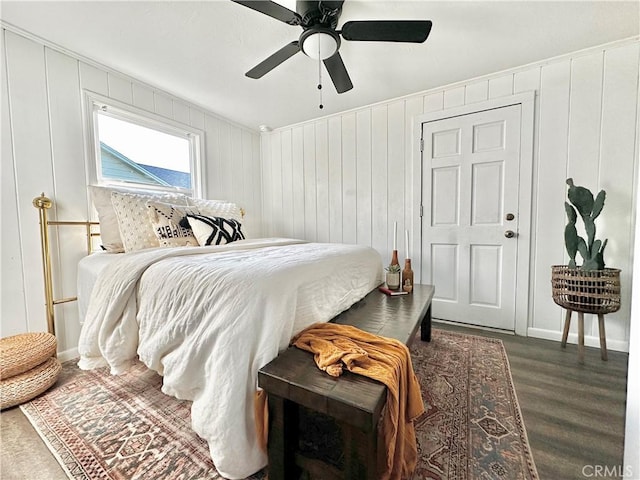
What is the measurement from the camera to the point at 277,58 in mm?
1760

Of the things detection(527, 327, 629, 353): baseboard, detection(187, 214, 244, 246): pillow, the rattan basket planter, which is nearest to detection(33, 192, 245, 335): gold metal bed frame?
detection(187, 214, 244, 246): pillow

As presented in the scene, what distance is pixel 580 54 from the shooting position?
7.01 ft

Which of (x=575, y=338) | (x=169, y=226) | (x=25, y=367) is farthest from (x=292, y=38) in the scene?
A: (x=575, y=338)

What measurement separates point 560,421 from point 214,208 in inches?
115

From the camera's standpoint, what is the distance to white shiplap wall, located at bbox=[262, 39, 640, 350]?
80.7 inches

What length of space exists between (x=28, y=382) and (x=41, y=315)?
25.0 inches

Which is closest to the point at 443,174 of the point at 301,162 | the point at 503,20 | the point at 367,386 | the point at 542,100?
the point at 542,100

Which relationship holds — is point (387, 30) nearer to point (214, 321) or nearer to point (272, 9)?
point (272, 9)

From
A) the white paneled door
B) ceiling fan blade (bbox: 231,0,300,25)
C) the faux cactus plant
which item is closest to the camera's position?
ceiling fan blade (bbox: 231,0,300,25)

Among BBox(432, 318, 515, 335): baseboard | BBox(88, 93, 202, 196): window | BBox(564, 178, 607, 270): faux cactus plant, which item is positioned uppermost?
BBox(88, 93, 202, 196): window

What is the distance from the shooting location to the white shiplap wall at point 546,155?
6.72 ft

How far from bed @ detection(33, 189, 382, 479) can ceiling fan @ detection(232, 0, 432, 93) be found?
50.3 inches

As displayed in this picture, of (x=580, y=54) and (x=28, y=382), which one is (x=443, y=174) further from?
(x=28, y=382)

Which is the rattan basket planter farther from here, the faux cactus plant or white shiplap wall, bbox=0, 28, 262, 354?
white shiplap wall, bbox=0, 28, 262, 354
